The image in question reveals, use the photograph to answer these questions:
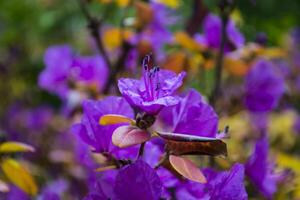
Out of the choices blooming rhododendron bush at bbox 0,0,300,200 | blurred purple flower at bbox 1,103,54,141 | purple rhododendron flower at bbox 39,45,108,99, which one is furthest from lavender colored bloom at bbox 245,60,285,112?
blurred purple flower at bbox 1,103,54,141

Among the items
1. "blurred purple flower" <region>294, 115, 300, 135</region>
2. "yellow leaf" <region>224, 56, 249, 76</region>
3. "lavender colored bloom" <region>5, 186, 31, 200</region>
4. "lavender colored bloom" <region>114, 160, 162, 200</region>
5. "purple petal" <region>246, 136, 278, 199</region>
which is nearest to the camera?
"lavender colored bloom" <region>114, 160, 162, 200</region>

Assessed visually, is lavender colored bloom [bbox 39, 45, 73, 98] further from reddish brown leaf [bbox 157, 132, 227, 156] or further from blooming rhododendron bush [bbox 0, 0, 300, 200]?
reddish brown leaf [bbox 157, 132, 227, 156]

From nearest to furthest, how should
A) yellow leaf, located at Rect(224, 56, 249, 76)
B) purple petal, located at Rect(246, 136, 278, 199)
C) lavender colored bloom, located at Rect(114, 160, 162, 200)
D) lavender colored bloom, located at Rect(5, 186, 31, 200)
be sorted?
lavender colored bloom, located at Rect(114, 160, 162, 200)
purple petal, located at Rect(246, 136, 278, 199)
lavender colored bloom, located at Rect(5, 186, 31, 200)
yellow leaf, located at Rect(224, 56, 249, 76)

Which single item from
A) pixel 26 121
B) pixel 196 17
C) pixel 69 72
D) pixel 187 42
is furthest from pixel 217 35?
pixel 26 121

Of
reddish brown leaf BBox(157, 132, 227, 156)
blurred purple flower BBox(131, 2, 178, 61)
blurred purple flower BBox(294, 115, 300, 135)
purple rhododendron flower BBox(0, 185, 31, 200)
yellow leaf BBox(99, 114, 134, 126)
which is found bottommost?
blurred purple flower BBox(294, 115, 300, 135)

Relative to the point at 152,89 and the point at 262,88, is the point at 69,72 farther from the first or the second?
the point at 152,89

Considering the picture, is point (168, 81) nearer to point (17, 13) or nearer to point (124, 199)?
point (124, 199)

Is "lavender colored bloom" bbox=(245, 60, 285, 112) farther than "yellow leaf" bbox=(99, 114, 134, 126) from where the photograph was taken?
Yes
